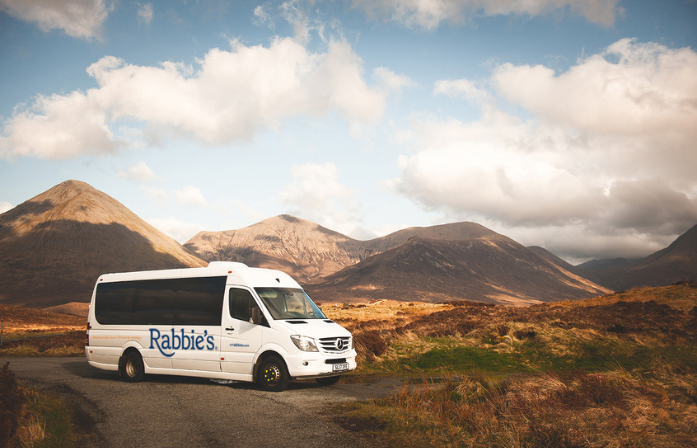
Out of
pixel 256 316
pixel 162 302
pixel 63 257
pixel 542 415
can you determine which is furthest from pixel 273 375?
pixel 63 257

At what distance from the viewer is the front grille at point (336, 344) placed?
10966mm

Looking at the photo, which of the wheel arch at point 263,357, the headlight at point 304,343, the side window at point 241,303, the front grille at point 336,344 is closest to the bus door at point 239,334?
the side window at point 241,303

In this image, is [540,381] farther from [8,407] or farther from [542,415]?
Result: [8,407]

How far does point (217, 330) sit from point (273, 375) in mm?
1994

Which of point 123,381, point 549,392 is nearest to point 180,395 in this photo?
point 123,381

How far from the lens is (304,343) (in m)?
10.7

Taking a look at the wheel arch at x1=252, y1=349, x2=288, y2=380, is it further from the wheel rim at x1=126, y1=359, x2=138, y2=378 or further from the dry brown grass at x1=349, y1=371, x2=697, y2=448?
the wheel rim at x1=126, y1=359, x2=138, y2=378

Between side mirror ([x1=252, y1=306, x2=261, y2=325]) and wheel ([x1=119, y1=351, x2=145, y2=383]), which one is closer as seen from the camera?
side mirror ([x1=252, y1=306, x2=261, y2=325])

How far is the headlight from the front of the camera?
1067 cm

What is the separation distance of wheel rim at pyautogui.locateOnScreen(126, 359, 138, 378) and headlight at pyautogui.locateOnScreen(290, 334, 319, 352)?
5.61 metres

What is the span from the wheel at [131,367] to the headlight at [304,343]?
535 centimetres

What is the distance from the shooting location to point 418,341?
19.4 metres

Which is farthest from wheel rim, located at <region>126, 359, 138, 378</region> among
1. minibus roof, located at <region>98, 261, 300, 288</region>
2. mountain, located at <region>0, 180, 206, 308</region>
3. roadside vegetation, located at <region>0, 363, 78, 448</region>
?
mountain, located at <region>0, 180, 206, 308</region>

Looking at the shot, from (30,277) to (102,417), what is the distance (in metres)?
188
